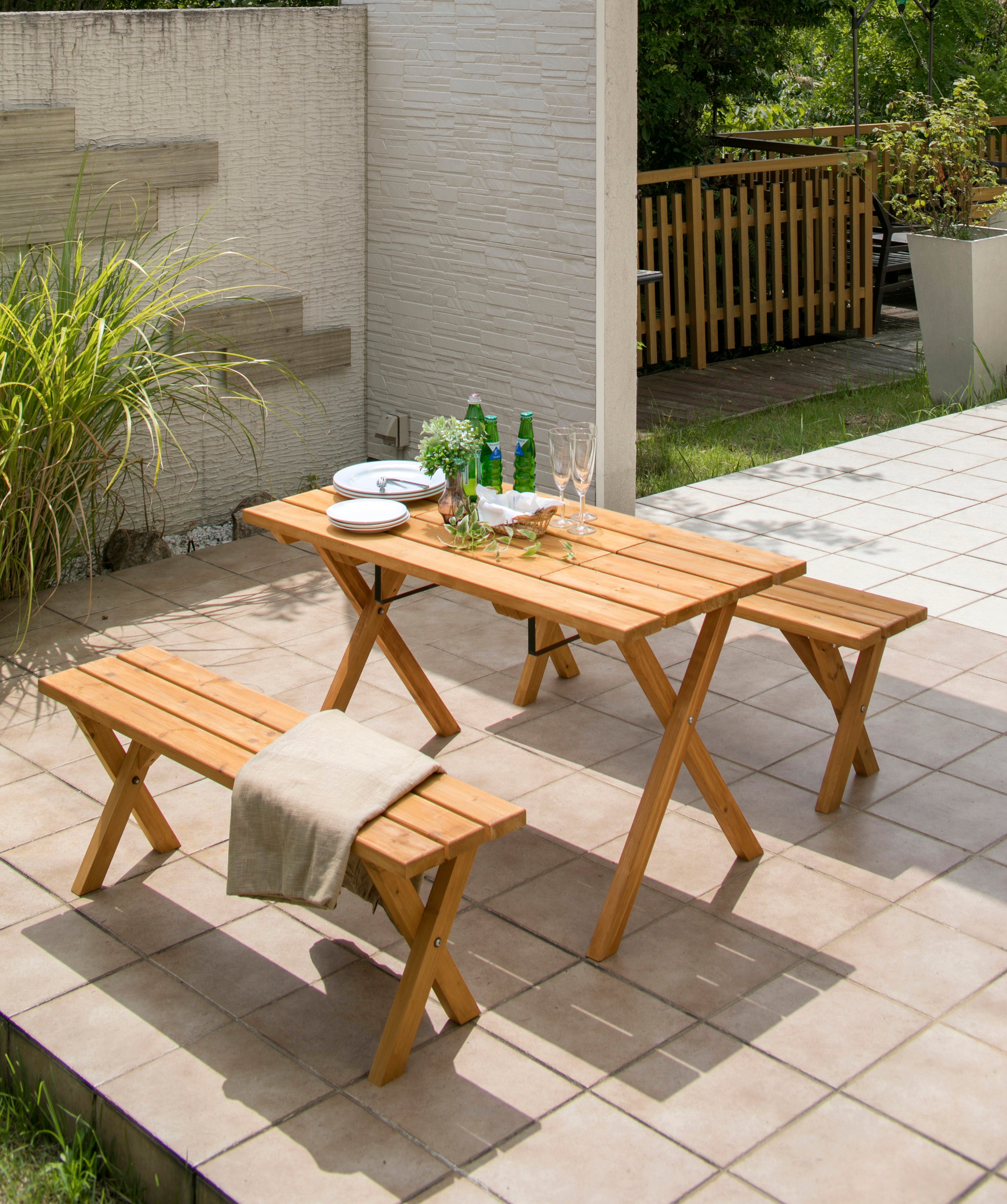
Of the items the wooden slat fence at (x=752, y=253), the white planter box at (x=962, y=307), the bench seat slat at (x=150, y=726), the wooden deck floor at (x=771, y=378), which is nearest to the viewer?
the bench seat slat at (x=150, y=726)

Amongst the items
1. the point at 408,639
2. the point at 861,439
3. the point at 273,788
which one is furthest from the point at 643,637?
the point at 861,439

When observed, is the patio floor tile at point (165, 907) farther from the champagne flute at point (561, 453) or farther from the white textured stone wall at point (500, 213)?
the white textured stone wall at point (500, 213)

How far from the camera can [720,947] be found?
3002mm

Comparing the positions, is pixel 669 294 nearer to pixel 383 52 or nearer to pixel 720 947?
pixel 383 52

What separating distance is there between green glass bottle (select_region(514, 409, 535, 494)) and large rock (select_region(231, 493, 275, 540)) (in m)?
2.55

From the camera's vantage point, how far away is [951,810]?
357cm

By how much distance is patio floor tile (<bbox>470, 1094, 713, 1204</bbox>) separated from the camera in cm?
230

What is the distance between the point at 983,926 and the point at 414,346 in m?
3.89

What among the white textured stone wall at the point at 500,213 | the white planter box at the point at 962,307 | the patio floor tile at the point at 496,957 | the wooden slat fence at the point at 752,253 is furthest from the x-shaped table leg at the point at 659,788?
the wooden slat fence at the point at 752,253

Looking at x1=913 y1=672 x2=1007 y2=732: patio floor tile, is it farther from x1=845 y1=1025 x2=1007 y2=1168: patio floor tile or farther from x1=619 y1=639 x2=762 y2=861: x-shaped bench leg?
x1=845 y1=1025 x2=1007 y2=1168: patio floor tile

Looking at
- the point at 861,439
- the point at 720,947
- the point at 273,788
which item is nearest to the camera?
the point at 273,788

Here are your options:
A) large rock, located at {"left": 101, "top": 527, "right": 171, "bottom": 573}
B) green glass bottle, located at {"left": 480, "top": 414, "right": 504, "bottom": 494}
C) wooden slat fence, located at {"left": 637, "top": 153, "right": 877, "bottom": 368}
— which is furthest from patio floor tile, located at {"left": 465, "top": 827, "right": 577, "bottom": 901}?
wooden slat fence, located at {"left": 637, "top": 153, "right": 877, "bottom": 368}

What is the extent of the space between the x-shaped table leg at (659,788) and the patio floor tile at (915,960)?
434 millimetres

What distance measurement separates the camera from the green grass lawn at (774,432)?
6.70 metres
